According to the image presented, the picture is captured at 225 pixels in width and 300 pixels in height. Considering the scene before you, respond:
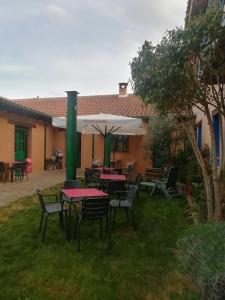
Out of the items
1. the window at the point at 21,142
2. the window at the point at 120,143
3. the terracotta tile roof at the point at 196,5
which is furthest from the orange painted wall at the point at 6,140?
the terracotta tile roof at the point at 196,5

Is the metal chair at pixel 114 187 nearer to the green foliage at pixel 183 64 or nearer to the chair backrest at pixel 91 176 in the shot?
the chair backrest at pixel 91 176

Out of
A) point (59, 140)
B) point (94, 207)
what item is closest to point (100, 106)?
point (59, 140)

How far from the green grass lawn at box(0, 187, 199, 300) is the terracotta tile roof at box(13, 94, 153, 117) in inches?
439

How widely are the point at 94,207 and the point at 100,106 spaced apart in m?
14.7

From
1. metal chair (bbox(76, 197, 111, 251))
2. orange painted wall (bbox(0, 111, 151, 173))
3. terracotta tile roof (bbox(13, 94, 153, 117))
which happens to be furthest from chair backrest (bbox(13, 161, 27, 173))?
metal chair (bbox(76, 197, 111, 251))

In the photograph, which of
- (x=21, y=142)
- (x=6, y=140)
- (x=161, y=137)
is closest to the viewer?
(x=6, y=140)

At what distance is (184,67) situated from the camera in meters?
3.93

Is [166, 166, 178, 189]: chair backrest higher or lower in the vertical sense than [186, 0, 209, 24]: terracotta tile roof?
lower

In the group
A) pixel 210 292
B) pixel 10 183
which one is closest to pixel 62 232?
pixel 210 292

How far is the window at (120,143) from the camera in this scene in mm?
16094

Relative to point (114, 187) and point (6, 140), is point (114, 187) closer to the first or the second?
point (114, 187)

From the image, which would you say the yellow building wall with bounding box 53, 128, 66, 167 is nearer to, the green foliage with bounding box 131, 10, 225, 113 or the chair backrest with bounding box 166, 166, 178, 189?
the chair backrest with bounding box 166, 166, 178, 189

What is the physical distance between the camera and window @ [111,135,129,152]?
16094 mm

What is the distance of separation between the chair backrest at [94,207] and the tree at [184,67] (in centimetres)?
174
